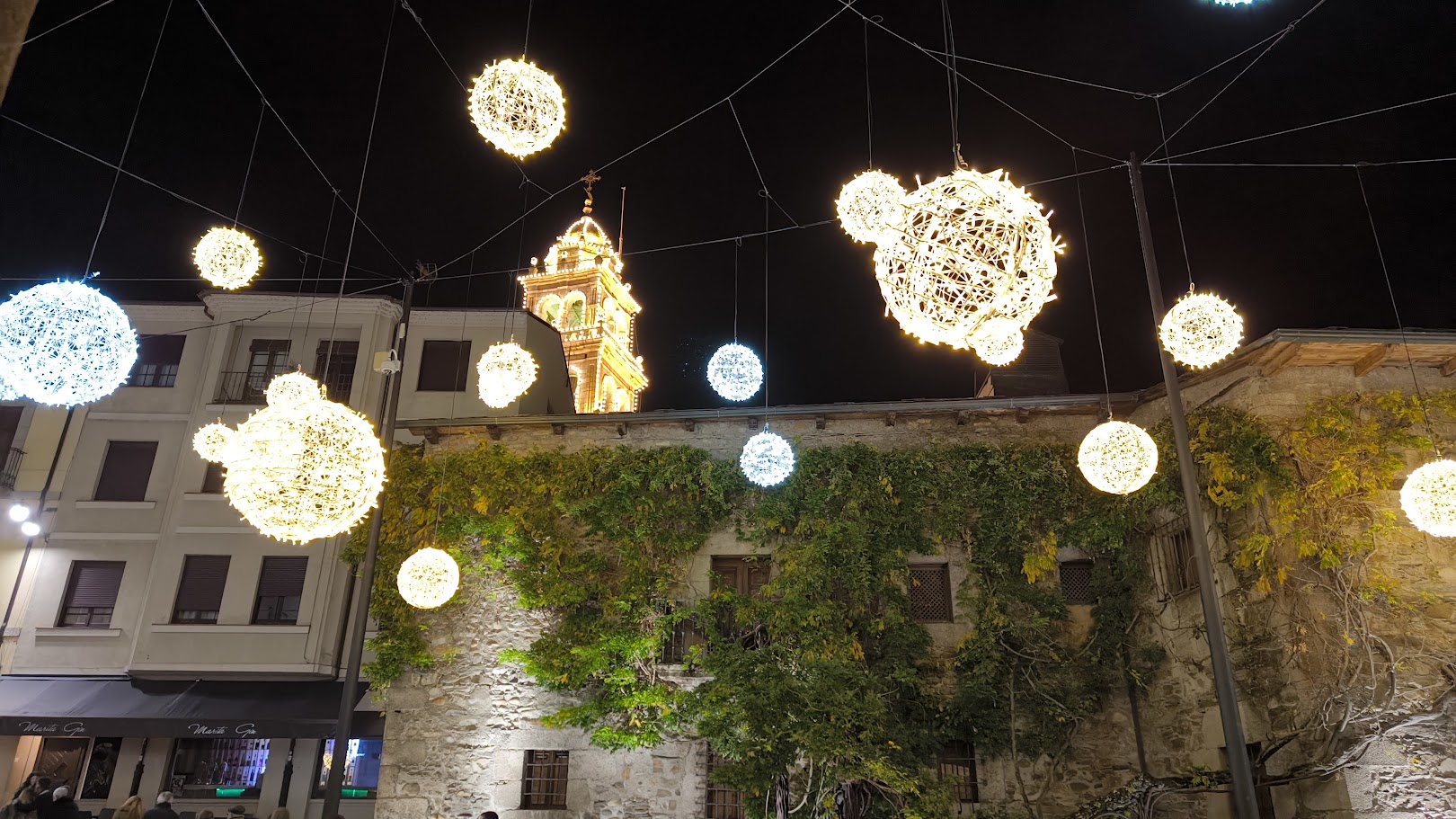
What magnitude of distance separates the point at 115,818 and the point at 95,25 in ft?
21.9

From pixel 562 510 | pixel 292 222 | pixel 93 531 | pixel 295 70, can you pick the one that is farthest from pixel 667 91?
pixel 93 531

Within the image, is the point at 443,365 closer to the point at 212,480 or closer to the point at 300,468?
the point at 212,480

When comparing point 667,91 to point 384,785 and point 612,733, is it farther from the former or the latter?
point 384,785

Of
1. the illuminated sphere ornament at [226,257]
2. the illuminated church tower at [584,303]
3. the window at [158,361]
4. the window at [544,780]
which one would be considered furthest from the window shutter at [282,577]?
the illuminated church tower at [584,303]

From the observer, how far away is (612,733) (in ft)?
37.2

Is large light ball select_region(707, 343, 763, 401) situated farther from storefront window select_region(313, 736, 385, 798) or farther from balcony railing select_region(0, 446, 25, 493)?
balcony railing select_region(0, 446, 25, 493)

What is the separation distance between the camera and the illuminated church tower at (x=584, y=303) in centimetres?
3594

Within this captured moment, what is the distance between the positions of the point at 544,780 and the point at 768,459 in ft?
18.1

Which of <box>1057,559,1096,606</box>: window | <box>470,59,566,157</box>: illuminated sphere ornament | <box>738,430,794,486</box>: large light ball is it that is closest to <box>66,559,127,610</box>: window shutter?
<box>738,430,794,486</box>: large light ball

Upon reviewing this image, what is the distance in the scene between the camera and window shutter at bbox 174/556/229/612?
14.8 m

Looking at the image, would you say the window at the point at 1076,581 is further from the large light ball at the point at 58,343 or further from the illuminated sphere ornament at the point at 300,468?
the large light ball at the point at 58,343

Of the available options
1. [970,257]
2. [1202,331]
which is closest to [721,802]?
[1202,331]

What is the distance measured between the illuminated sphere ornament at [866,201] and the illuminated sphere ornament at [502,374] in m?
5.32

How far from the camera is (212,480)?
51.2 ft
